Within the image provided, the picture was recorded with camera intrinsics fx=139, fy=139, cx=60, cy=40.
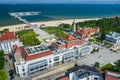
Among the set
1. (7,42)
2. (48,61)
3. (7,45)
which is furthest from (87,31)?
(7,45)

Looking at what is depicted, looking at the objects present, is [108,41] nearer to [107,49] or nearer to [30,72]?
[107,49]

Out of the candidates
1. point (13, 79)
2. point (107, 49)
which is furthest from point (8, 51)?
point (107, 49)

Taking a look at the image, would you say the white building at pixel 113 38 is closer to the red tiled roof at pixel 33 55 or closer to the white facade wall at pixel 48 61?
the white facade wall at pixel 48 61

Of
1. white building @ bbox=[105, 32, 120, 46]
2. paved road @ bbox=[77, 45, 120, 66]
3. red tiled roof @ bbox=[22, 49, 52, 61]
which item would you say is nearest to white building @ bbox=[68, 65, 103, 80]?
Answer: red tiled roof @ bbox=[22, 49, 52, 61]

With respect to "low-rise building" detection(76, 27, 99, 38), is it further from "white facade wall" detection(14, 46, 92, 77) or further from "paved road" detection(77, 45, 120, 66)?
"white facade wall" detection(14, 46, 92, 77)

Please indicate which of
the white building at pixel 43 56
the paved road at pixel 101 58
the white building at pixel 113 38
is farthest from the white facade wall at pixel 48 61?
the white building at pixel 113 38
